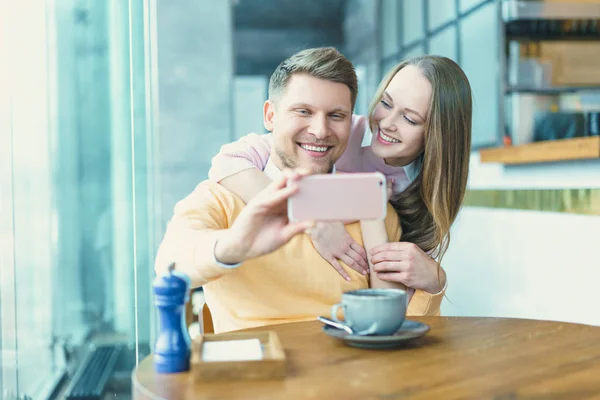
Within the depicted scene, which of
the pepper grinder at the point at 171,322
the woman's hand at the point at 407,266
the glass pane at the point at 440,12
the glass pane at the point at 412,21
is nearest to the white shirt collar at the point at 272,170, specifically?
the woman's hand at the point at 407,266

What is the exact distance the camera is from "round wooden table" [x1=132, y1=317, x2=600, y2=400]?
95cm

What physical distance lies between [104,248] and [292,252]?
1.90 metres

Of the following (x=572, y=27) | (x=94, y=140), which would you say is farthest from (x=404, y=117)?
(x=572, y=27)

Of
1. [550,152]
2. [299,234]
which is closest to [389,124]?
[299,234]

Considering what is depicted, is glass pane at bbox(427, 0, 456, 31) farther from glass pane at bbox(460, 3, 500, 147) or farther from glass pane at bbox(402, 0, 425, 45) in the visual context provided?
glass pane at bbox(460, 3, 500, 147)

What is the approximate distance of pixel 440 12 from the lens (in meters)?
5.89

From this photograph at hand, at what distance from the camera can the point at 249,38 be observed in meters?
12.0

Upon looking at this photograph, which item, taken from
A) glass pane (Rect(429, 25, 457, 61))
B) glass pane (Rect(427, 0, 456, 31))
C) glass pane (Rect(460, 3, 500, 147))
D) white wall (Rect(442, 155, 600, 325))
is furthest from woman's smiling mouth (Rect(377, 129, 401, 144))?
glass pane (Rect(427, 0, 456, 31))

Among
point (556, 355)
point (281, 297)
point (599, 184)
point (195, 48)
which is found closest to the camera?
point (556, 355)

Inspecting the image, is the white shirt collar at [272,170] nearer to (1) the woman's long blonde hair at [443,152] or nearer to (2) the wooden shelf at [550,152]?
(1) the woman's long blonde hair at [443,152]

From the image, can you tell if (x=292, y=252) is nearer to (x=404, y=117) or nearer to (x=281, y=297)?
(x=281, y=297)

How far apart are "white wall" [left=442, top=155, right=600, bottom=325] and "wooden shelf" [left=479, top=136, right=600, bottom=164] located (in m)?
0.10

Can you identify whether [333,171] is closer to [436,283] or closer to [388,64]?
[436,283]

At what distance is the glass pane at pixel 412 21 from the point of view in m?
6.36
